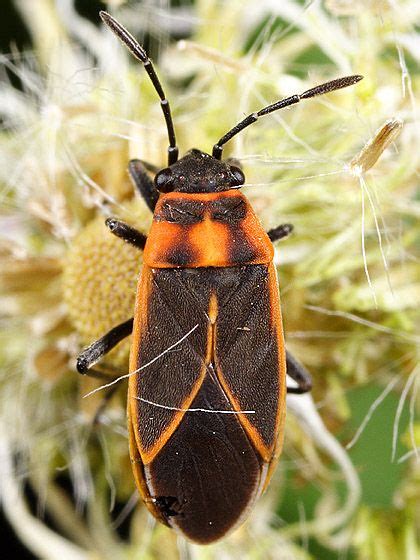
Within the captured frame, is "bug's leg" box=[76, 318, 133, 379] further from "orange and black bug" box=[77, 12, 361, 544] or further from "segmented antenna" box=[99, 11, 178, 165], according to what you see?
"segmented antenna" box=[99, 11, 178, 165]

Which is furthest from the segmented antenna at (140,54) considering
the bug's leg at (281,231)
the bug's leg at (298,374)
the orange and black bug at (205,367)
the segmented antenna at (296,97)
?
the bug's leg at (298,374)

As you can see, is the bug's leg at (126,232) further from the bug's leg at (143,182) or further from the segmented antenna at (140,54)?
the segmented antenna at (140,54)

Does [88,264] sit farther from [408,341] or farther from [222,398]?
[408,341]

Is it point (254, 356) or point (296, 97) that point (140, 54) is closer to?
point (296, 97)

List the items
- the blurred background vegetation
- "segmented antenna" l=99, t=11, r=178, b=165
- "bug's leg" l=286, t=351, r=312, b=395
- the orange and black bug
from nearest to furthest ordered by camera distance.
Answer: the orange and black bug
"segmented antenna" l=99, t=11, r=178, b=165
"bug's leg" l=286, t=351, r=312, b=395
the blurred background vegetation

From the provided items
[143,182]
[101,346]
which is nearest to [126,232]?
[143,182]

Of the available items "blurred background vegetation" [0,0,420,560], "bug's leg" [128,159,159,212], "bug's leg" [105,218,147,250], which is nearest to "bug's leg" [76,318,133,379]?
"blurred background vegetation" [0,0,420,560]

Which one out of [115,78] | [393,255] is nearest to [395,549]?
[393,255]
